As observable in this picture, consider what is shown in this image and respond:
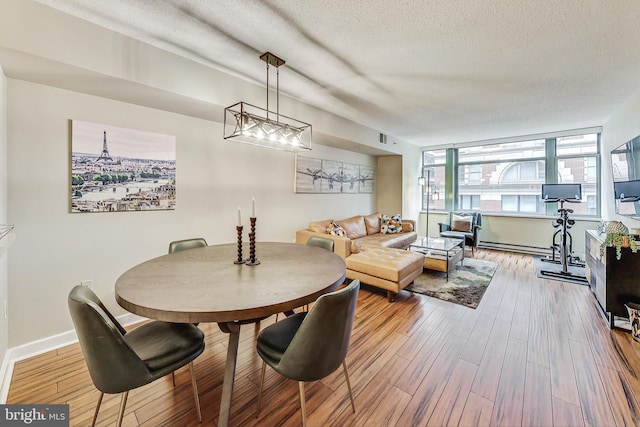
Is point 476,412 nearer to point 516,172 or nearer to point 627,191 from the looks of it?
point 627,191

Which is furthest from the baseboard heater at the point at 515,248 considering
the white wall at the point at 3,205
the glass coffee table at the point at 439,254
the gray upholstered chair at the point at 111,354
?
the white wall at the point at 3,205

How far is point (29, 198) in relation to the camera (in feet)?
6.71

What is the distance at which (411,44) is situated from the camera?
219 cm

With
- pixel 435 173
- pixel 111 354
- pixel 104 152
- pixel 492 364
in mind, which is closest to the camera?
pixel 111 354

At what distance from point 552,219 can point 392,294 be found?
4.45 metres

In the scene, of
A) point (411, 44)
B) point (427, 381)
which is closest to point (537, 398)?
point (427, 381)

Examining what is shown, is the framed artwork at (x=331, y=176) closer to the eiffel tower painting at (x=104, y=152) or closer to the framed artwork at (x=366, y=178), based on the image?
the framed artwork at (x=366, y=178)

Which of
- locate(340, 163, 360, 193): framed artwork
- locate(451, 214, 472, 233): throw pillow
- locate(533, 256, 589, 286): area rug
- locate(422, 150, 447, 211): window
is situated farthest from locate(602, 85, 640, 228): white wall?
locate(340, 163, 360, 193): framed artwork

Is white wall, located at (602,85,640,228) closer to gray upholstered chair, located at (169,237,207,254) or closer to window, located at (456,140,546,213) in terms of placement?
window, located at (456,140,546,213)

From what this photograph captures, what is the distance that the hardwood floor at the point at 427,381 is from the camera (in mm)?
1521

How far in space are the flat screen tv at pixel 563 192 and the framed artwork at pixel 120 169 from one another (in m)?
5.96

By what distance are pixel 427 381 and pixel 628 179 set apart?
3.49 meters

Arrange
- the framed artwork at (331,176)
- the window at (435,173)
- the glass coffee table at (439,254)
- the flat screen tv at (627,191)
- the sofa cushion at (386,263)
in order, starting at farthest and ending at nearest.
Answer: the window at (435,173), the framed artwork at (331,176), the glass coffee table at (439,254), the sofa cushion at (386,263), the flat screen tv at (627,191)

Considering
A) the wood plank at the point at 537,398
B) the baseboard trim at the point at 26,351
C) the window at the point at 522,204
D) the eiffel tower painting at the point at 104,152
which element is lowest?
the wood plank at the point at 537,398
